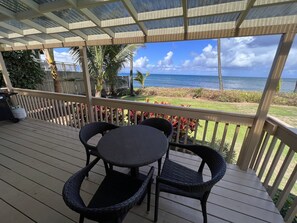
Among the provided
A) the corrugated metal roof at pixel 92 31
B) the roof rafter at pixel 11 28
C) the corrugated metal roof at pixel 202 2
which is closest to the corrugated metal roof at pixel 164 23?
the corrugated metal roof at pixel 202 2

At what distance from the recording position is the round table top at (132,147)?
1399 mm

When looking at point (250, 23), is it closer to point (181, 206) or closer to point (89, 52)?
point (181, 206)

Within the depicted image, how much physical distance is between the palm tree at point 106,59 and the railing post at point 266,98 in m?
5.31

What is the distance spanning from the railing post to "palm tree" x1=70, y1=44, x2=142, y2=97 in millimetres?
5305

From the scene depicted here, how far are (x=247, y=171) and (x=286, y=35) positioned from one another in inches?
74.4

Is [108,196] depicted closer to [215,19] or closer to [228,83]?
[215,19]

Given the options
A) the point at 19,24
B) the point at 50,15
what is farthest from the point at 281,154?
the point at 19,24

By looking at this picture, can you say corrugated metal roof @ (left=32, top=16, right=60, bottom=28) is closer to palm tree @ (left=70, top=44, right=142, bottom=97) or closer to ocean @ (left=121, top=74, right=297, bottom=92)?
palm tree @ (left=70, top=44, right=142, bottom=97)

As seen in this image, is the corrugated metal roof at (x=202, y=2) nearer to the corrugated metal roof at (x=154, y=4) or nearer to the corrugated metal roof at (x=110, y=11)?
the corrugated metal roof at (x=154, y=4)

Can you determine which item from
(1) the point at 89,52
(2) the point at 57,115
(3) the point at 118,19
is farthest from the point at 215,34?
(1) the point at 89,52

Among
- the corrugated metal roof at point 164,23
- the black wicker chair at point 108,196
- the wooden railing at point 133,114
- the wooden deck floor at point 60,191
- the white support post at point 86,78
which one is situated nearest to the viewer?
the black wicker chair at point 108,196

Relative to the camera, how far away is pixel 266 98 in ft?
6.41

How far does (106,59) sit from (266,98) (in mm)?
5682

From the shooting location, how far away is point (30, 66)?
587cm
